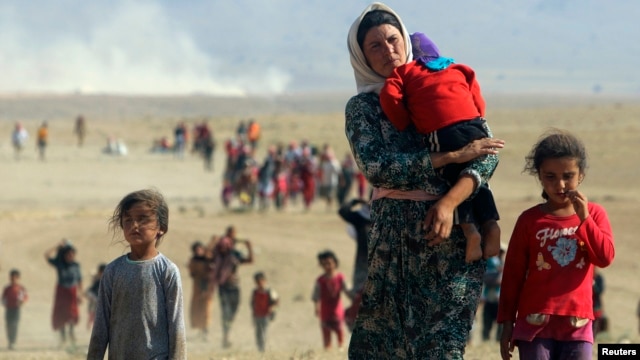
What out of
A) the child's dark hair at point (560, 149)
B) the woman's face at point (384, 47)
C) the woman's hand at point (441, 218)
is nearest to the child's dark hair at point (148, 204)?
the woman's face at point (384, 47)

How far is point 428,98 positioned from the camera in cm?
518

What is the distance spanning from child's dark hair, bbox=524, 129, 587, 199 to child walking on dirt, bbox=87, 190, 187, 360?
5.20 ft

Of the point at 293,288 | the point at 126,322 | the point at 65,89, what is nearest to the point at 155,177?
the point at 293,288

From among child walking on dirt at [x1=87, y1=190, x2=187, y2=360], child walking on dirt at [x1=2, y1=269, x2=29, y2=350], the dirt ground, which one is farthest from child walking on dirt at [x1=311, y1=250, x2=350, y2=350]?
child walking on dirt at [x1=87, y1=190, x2=187, y2=360]

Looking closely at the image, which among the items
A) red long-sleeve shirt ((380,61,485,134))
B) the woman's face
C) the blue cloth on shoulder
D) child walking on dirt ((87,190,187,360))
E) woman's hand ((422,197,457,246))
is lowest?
child walking on dirt ((87,190,187,360))

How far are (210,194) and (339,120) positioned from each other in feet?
117

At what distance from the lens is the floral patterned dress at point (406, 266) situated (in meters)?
5.18

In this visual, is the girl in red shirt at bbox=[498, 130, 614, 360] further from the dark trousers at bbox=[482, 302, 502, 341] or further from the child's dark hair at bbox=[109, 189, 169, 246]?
the dark trousers at bbox=[482, 302, 502, 341]

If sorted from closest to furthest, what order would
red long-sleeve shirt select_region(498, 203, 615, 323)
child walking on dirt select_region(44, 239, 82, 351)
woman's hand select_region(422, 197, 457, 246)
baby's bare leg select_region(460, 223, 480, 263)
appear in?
1. woman's hand select_region(422, 197, 457, 246)
2. baby's bare leg select_region(460, 223, 480, 263)
3. red long-sleeve shirt select_region(498, 203, 615, 323)
4. child walking on dirt select_region(44, 239, 82, 351)

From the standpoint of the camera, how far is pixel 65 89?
489 feet

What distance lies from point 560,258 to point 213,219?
19215 mm

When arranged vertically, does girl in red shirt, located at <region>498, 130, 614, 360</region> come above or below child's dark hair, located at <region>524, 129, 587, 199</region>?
below

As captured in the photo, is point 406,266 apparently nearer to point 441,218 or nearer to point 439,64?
point 441,218

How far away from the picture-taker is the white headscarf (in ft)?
17.6
